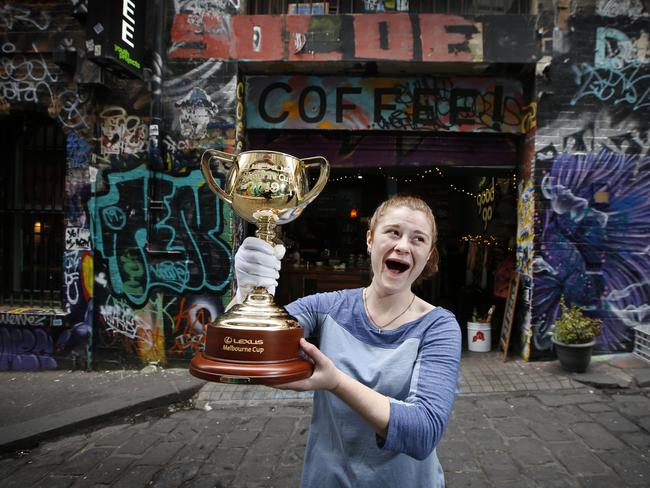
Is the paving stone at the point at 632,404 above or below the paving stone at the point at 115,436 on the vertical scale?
above

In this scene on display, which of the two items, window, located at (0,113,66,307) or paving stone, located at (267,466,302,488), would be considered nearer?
paving stone, located at (267,466,302,488)

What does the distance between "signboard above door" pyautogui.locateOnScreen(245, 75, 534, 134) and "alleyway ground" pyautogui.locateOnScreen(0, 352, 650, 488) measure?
349 cm

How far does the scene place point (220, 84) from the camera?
617cm

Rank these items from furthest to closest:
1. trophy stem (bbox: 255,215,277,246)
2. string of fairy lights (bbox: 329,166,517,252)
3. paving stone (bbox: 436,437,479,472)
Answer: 1. string of fairy lights (bbox: 329,166,517,252)
2. paving stone (bbox: 436,437,479,472)
3. trophy stem (bbox: 255,215,277,246)

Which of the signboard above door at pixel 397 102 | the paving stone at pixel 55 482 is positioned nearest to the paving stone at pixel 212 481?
the paving stone at pixel 55 482

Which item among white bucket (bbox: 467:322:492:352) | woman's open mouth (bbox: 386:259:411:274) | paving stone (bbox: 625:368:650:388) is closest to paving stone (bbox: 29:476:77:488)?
woman's open mouth (bbox: 386:259:411:274)

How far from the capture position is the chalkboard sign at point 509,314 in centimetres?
644

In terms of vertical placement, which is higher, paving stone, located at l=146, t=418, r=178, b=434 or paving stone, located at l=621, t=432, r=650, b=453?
paving stone, located at l=621, t=432, r=650, b=453

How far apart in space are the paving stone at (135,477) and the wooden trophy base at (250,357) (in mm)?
2592

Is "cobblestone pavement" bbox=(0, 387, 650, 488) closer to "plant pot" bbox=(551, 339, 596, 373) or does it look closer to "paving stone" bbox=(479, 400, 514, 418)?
"paving stone" bbox=(479, 400, 514, 418)

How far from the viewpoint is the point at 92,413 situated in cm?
477

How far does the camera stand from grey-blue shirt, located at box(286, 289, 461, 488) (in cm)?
151

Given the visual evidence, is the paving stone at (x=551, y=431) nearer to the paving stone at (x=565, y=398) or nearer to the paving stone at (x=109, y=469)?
the paving stone at (x=565, y=398)

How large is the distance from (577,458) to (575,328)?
2.23 meters
